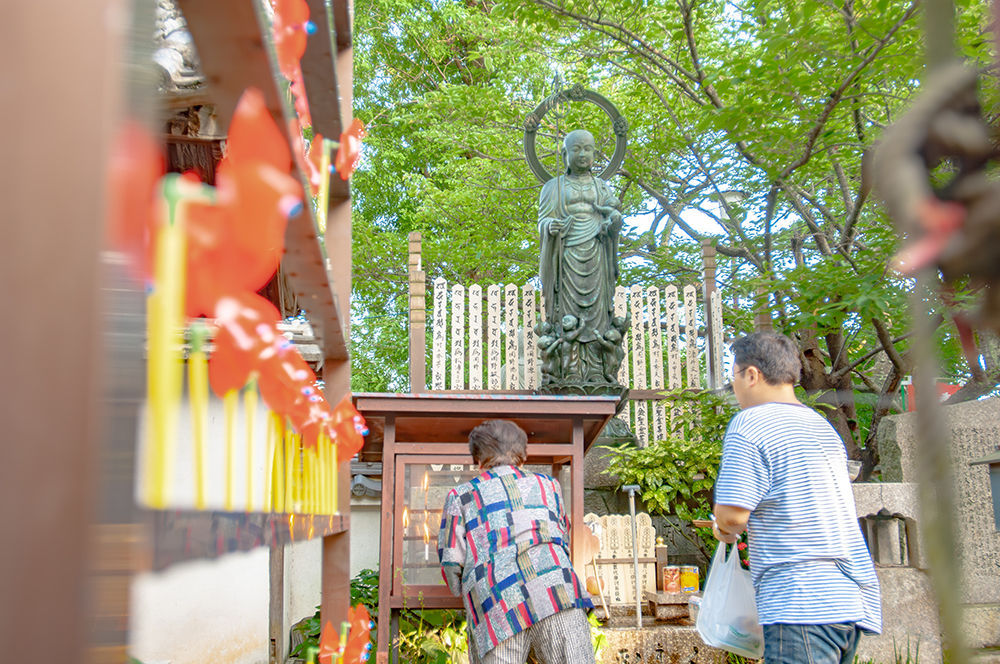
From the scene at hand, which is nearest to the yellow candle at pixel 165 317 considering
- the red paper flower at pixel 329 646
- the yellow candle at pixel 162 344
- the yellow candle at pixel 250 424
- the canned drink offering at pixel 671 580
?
the yellow candle at pixel 162 344

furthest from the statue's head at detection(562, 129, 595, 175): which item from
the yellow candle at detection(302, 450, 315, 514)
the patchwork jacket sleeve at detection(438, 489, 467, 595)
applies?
the yellow candle at detection(302, 450, 315, 514)

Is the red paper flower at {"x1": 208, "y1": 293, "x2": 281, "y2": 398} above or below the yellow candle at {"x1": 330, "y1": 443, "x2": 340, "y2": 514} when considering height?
above

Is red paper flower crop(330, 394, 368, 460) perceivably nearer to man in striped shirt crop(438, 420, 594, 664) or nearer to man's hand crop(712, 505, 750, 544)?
man in striped shirt crop(438, 420, 594, 664)

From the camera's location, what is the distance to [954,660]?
356mm

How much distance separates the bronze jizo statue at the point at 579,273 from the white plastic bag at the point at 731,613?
4722 millimetres

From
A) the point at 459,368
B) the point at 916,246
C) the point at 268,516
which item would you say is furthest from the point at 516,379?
the point at 916,246

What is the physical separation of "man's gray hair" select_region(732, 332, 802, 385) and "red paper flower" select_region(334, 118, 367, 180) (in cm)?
134

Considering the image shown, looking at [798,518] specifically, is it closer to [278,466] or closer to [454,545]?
[454,545]

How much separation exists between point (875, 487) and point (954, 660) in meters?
4.40

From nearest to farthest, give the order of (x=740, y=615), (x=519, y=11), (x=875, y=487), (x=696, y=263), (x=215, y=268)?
(x=215, y=268)
(x=740, y=615)
(x=875, y=487)
(x=519, y=11)
(x=696, y=263)

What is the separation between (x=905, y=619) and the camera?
4.12 m

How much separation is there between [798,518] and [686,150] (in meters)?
7.59

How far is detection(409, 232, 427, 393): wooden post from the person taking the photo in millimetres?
6926

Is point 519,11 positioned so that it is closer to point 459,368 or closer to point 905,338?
point 459,368
